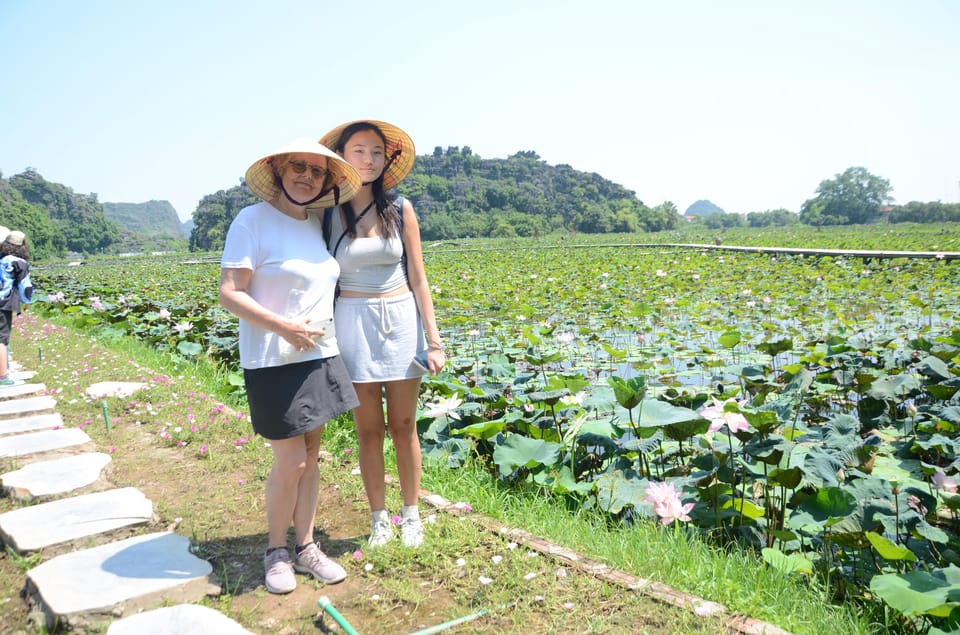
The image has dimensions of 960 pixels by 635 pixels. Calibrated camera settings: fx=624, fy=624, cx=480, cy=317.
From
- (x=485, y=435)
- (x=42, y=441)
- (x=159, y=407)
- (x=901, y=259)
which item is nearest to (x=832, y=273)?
(x=901, y=259)

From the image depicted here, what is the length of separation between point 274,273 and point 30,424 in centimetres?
252

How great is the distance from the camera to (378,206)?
69.7 inches

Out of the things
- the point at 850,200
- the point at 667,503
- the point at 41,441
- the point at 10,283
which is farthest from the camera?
the point at 850,200

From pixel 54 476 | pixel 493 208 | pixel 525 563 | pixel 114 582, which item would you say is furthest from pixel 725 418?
pixel 493 208

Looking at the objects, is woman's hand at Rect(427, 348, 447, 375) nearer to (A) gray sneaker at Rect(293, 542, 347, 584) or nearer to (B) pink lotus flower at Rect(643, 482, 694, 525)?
(A) gray sneaker at Rect(293, 542, 347, 584)

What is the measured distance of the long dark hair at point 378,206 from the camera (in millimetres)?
1752

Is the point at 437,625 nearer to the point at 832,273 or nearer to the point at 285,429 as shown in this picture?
the point at 285,429

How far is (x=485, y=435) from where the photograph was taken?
8.45ft

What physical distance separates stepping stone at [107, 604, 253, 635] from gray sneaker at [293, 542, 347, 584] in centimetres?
26

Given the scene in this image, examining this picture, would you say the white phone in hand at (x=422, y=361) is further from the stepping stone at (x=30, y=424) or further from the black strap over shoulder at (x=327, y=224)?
the stepping stone at (x=30, y=424)

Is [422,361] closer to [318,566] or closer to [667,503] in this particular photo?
[318,566]

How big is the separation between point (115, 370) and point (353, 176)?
354cm

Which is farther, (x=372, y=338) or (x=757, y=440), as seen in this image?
(x=757, y=440)

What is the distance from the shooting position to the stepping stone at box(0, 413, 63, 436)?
10.3ft
